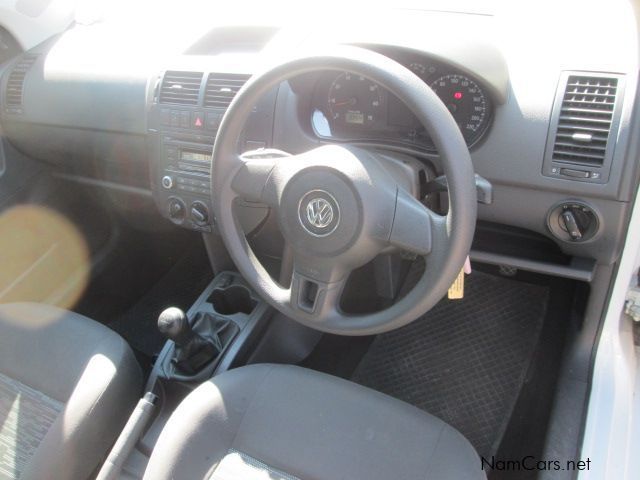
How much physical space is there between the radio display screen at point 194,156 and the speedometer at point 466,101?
1.92 feet

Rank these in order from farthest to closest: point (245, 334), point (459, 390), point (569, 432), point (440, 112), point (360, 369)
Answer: point (360, 369), point (459, 390), point (245, 334), point (569, 432), point (440, 112)

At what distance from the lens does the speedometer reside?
4.25 feet

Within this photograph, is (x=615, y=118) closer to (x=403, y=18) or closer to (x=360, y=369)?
(x=403, y=18)

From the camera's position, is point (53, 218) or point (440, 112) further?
point (53, 218)

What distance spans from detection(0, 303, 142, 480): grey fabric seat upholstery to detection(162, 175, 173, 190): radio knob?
0.41 meters

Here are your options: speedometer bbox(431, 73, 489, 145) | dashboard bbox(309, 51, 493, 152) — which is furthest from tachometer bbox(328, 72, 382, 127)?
speedometer bbox(431, 73, 489, 145)

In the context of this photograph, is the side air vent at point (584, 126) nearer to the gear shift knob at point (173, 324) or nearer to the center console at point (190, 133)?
the center console at point (190, 133)

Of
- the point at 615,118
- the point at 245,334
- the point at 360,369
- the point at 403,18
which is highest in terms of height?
the point at 403,18

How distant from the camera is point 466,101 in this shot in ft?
4.32

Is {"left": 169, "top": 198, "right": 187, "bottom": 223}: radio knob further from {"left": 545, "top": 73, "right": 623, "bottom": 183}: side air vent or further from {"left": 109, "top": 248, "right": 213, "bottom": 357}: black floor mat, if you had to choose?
{"left": 545, "top": 73, "right": 623, "bottom": 183}: side air vent

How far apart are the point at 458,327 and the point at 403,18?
0.96 m

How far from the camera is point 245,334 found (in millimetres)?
1610

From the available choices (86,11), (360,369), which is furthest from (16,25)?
(360,369)

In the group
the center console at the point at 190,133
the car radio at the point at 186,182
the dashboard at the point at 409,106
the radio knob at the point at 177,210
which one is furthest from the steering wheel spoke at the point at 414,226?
the radio knob at the point at 177,210
